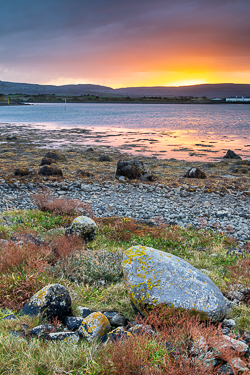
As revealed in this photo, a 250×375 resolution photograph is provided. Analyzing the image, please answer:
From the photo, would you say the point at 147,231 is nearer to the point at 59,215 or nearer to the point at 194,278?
the point at 59,215

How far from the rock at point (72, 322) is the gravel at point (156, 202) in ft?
21.2

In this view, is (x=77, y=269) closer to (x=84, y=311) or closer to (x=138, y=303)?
(x=84, y=311)

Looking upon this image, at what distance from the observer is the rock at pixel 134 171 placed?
53.8 feet

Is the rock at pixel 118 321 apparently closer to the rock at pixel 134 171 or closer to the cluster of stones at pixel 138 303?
the cluster of stones at pixel 138 303

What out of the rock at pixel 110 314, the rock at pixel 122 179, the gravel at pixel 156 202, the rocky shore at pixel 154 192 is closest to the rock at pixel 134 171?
the rock at pixel 122 179

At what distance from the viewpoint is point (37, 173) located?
16.3 m

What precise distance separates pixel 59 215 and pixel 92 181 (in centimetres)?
687

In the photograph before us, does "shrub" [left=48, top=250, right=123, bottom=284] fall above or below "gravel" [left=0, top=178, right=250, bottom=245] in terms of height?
above

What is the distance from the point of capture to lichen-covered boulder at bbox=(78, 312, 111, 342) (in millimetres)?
3369

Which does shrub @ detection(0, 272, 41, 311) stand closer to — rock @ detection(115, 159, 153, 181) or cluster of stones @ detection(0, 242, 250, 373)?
cluster of stones @ detection(0, 242, 250, 373)

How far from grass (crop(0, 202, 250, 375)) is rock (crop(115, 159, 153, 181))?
24.6 feet

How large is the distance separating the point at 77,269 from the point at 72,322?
1.62 meters

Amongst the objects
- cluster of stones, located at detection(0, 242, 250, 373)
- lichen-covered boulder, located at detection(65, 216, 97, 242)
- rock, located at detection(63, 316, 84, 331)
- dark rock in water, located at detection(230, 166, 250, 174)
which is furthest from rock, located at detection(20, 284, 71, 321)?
dark rock in water, located at detection(230, 166, 250, 174)

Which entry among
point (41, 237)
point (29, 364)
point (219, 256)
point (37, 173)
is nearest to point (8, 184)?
point (37, 173)
